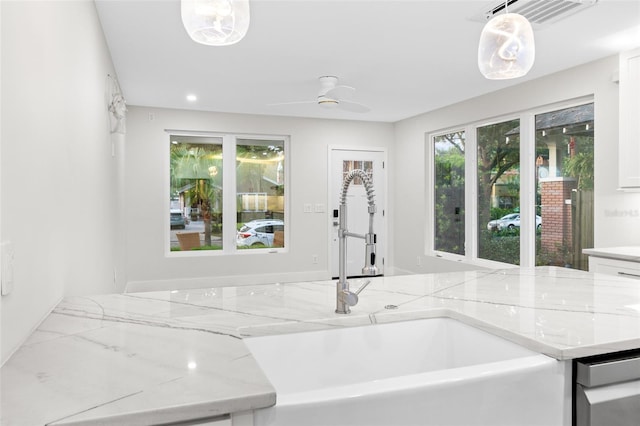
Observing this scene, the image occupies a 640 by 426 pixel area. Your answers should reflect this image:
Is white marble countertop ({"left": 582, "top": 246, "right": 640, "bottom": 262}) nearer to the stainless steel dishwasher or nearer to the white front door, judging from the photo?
the stainless steel dishwasher

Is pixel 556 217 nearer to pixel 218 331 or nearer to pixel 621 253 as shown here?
pixel 621 253

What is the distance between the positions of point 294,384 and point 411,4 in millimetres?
2507

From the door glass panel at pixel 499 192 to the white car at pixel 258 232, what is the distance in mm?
2858

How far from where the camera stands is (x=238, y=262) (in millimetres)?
6285

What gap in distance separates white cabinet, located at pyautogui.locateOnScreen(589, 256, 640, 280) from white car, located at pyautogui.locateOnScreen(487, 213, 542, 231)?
4.60 ft

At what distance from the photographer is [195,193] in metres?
6.19

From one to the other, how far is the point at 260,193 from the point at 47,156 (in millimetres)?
5042

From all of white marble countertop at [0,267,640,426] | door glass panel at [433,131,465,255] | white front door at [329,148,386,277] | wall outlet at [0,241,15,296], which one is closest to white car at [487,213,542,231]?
door glass panel at [433,131,465,255]

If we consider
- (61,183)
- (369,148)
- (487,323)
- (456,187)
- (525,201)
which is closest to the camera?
(487,323)

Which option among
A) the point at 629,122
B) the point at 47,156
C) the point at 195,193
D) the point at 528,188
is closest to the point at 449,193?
the point at 528,188

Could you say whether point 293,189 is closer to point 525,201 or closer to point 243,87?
point 243,87

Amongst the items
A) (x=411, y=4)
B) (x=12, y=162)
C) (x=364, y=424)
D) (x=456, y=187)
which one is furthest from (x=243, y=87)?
(x=364, y=424)

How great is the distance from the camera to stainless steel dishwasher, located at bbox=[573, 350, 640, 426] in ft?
3.36

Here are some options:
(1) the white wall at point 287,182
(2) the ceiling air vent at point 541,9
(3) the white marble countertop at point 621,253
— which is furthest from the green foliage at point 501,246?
(2) the ceiling air vent at point 541,9
